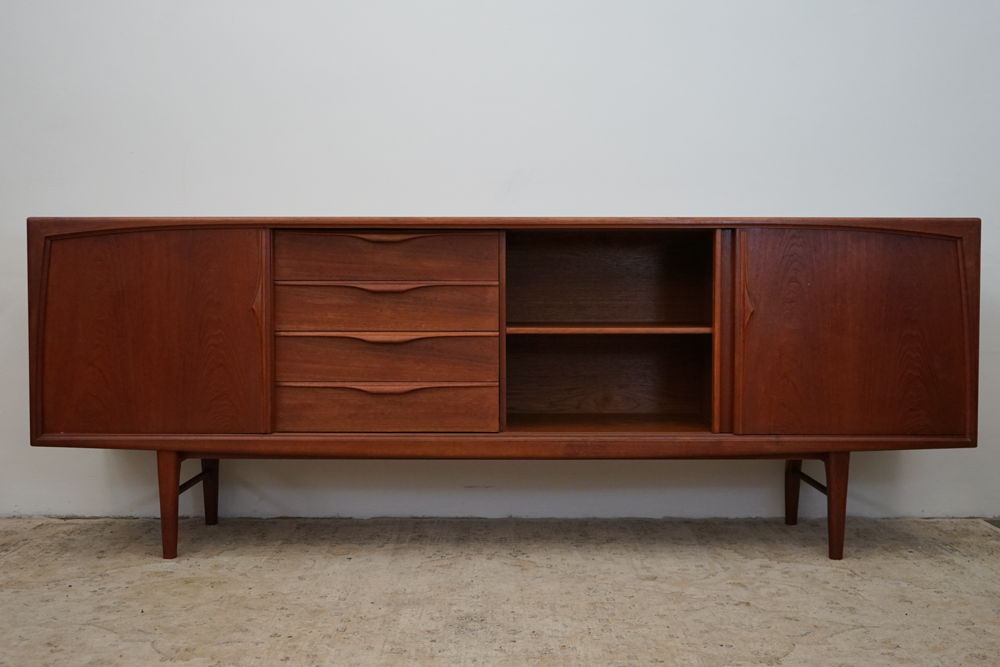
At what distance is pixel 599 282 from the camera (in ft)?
7.79

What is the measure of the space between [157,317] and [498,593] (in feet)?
3.81

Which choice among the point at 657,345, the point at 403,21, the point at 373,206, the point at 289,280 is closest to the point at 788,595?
the point at 657,345

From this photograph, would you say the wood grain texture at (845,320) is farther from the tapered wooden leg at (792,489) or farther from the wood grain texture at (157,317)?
the wood grain texture at (157,317)

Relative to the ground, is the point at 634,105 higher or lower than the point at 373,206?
higher

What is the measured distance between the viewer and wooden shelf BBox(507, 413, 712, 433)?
1999 mm

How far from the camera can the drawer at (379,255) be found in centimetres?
193

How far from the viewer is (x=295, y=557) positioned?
204 centimetres

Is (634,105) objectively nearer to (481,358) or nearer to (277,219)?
(481,358)

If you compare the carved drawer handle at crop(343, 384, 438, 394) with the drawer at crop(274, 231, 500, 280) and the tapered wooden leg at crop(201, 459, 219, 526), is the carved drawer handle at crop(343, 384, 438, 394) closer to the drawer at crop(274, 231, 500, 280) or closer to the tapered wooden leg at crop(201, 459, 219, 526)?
the drawer at crop(274, 231, 500, 280)

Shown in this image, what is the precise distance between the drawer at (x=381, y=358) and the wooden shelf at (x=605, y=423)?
0.80 feet

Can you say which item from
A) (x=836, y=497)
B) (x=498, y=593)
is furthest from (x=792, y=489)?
(x=498, y=593)

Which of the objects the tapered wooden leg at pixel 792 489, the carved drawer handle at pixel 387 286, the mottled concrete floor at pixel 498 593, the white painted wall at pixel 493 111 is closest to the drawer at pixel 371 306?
the carved drawer handle at pixel 387 286

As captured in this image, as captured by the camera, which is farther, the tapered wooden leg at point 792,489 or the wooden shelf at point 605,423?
the tapered wooden leg at point 792,489

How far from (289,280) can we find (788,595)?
1.53 meters
